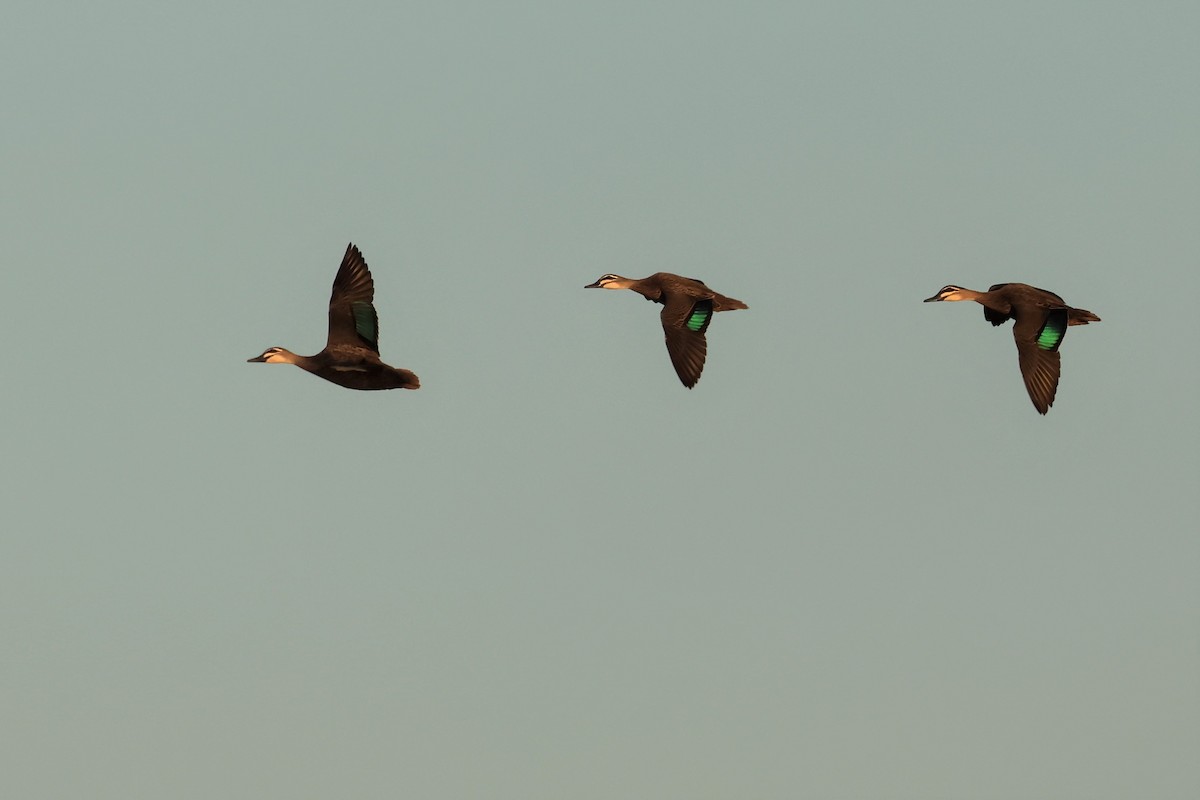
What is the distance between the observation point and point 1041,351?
43.6m

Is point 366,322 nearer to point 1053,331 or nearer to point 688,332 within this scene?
point 688,332

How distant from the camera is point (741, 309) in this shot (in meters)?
46.4

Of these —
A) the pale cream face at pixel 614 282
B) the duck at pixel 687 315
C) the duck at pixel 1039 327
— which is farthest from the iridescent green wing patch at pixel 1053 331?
the pale cream face at pixel 614 282

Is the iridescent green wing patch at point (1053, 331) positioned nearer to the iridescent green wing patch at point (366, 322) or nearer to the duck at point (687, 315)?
the duck at point (687, 315)

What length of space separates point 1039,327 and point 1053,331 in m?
0.27

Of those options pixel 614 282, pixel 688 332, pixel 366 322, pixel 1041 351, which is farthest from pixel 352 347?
pixel 1041 351

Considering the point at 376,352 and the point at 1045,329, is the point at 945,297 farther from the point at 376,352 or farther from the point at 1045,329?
the point at 376,352

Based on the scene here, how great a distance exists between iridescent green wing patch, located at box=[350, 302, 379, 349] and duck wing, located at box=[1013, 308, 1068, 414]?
11452 mm

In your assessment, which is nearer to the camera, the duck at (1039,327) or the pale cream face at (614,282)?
Result: the duck at (1039,327)

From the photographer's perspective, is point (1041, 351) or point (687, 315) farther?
point (687, 315)

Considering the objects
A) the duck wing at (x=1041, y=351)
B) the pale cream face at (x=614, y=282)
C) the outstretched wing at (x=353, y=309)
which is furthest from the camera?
the pale cream face at (x=614, y=282)

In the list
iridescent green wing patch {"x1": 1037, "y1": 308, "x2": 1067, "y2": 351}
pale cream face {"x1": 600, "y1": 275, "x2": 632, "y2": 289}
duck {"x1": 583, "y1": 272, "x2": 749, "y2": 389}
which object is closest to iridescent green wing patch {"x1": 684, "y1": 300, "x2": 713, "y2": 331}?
duck {"x1": 583, "y1": 272, "x2": 749, "y2": 389}

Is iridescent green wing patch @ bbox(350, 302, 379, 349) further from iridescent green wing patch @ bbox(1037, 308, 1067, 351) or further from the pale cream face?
iridescent green wing patch @ bbox(1037, 308, 1067, 351)

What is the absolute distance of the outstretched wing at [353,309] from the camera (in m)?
41.8
